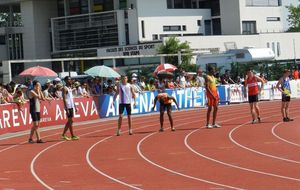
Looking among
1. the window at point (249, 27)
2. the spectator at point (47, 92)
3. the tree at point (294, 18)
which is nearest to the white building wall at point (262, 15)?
the window at point (249, 27)

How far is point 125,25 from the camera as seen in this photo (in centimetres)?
6444

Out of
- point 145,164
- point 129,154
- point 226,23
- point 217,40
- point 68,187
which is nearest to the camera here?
point 68,187

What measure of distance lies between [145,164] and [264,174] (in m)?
2.88

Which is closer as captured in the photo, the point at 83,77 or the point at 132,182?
the point at 132,182

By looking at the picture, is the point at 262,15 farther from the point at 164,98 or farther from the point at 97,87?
the point at 164,98

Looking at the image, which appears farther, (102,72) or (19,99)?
(102,72)

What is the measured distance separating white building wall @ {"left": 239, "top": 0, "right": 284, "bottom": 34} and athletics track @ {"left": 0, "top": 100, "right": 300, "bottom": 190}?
45574 millimetres

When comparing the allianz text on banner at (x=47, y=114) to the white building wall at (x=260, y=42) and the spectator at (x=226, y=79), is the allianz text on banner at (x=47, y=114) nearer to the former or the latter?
the spectator at (x=226, y=79)

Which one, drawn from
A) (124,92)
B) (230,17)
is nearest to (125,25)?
(230,17)

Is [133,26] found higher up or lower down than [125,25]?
lower down

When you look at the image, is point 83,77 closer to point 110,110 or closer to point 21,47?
point 110,110

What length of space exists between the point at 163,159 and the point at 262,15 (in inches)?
2211

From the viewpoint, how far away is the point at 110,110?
30453mm

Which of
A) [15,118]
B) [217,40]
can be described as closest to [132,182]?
[15,118]
